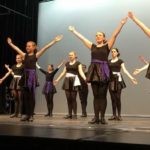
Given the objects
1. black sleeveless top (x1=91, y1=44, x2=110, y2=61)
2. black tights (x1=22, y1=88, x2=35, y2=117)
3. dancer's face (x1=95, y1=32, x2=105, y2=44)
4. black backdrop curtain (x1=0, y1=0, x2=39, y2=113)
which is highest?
black backdrop curtain (x1=0, y1=0, x2=39, y2=113)

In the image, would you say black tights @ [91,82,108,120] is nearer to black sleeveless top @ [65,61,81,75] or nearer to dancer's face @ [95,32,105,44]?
dancer's face @ [95,32,105,44]

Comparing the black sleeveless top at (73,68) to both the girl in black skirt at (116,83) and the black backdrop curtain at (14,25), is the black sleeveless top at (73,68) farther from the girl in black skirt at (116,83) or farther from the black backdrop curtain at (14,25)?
the black backdrop curtain at (14,25)

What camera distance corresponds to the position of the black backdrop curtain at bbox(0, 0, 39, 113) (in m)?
10.5

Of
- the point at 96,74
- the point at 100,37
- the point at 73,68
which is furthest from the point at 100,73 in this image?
the point at 73,68

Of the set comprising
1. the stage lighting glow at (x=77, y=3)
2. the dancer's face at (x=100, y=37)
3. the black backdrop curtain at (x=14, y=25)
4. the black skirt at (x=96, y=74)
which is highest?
the stage lighting glow at (x=77, y=3)

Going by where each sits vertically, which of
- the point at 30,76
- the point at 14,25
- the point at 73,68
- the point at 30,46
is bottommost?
the point at 30,76

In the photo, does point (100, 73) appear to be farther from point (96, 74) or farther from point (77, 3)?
point (77, 3)

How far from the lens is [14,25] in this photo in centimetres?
1081

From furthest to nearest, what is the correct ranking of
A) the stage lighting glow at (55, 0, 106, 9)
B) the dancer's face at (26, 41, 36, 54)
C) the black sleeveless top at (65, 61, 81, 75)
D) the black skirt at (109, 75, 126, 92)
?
1. the stage lighting glow at (55, 0, 106, 9)
2. the black sleeveless top at (65, 61, 81, 75)
3. the black skirt at (109, 75, 126, 92)
4. the dancer's face at (26, 41, 36, 54)

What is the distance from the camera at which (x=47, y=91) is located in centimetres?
852

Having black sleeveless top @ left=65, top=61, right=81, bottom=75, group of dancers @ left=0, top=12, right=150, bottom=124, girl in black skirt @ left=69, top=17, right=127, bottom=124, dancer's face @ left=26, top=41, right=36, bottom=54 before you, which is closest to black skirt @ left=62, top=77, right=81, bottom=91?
group of dancers @ left=0, top=12, right=150, bottom=124

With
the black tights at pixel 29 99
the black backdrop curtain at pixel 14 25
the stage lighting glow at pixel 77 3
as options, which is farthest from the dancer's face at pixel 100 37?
the black backdrop curtain at pixel 14 25

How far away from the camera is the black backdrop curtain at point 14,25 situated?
412 inches

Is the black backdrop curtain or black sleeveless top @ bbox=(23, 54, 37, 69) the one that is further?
the black backdrop curtain
